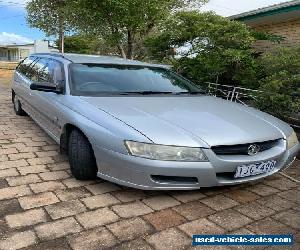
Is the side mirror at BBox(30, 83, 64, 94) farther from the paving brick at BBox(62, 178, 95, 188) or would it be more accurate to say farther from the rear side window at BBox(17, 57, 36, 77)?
the rear side window at BBox(17, 57, 36, 77)

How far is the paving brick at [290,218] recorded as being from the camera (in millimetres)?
2973

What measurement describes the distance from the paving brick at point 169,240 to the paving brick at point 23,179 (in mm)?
1597

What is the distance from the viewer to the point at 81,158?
3.49 metres

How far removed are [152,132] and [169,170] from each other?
36 cm

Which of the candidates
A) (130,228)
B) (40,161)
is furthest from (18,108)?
(130,228)

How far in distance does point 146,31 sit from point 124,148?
1206cm

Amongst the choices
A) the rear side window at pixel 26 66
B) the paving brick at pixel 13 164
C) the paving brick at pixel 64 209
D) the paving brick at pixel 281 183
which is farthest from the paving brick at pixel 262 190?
the rear side window at pixel 26 66

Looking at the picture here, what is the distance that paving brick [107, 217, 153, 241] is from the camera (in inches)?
105

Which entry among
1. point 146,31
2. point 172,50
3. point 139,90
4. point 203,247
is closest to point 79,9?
point 146,31

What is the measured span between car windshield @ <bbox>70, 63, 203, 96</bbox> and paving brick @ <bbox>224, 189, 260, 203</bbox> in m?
1.57

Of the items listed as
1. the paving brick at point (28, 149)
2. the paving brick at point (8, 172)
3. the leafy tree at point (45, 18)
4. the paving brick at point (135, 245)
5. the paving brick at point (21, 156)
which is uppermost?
the leafy tree at point (45, 18)

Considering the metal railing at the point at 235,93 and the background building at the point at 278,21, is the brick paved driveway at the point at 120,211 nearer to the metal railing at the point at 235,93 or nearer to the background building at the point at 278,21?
the metal railing at the point at 235,93

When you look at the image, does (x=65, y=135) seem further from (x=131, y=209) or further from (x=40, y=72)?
(x=40, y=72)

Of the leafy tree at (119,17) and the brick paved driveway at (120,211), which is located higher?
the leafy tree at (119,17)
